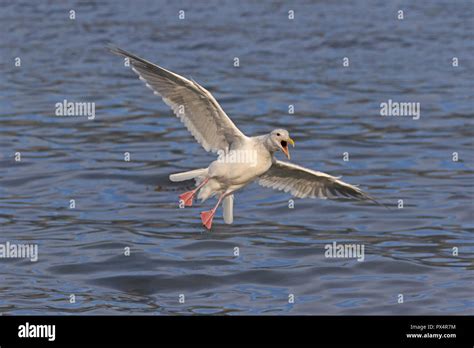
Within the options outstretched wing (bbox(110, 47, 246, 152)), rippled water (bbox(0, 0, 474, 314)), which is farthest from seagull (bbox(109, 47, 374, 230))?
rippled water (bbox(0, 0, 474, 314))

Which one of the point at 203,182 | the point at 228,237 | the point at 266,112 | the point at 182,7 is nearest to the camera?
the point at 203,182

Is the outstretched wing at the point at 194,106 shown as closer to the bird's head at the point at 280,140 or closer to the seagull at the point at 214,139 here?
the seagull at the point at 214,139

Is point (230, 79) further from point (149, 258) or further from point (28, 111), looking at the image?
point (149, 258)

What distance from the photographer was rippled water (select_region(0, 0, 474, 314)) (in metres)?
14.7

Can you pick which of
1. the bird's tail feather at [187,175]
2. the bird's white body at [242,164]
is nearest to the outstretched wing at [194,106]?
the bird's white body at [242,164]

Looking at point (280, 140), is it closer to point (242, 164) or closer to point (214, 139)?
point (242, 164)

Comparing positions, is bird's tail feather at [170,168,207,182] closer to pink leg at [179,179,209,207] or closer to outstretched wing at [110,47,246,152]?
pink leg at [179,179,209,207]

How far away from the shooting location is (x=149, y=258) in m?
15.8

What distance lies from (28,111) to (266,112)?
5.09m

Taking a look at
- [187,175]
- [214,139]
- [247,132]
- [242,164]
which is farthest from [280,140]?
[247,132]

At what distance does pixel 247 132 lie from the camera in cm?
2189

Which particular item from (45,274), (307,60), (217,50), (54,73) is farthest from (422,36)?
(45,274)

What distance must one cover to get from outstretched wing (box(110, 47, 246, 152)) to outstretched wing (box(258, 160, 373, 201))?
822 mm

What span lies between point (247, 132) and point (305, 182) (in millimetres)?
7312
